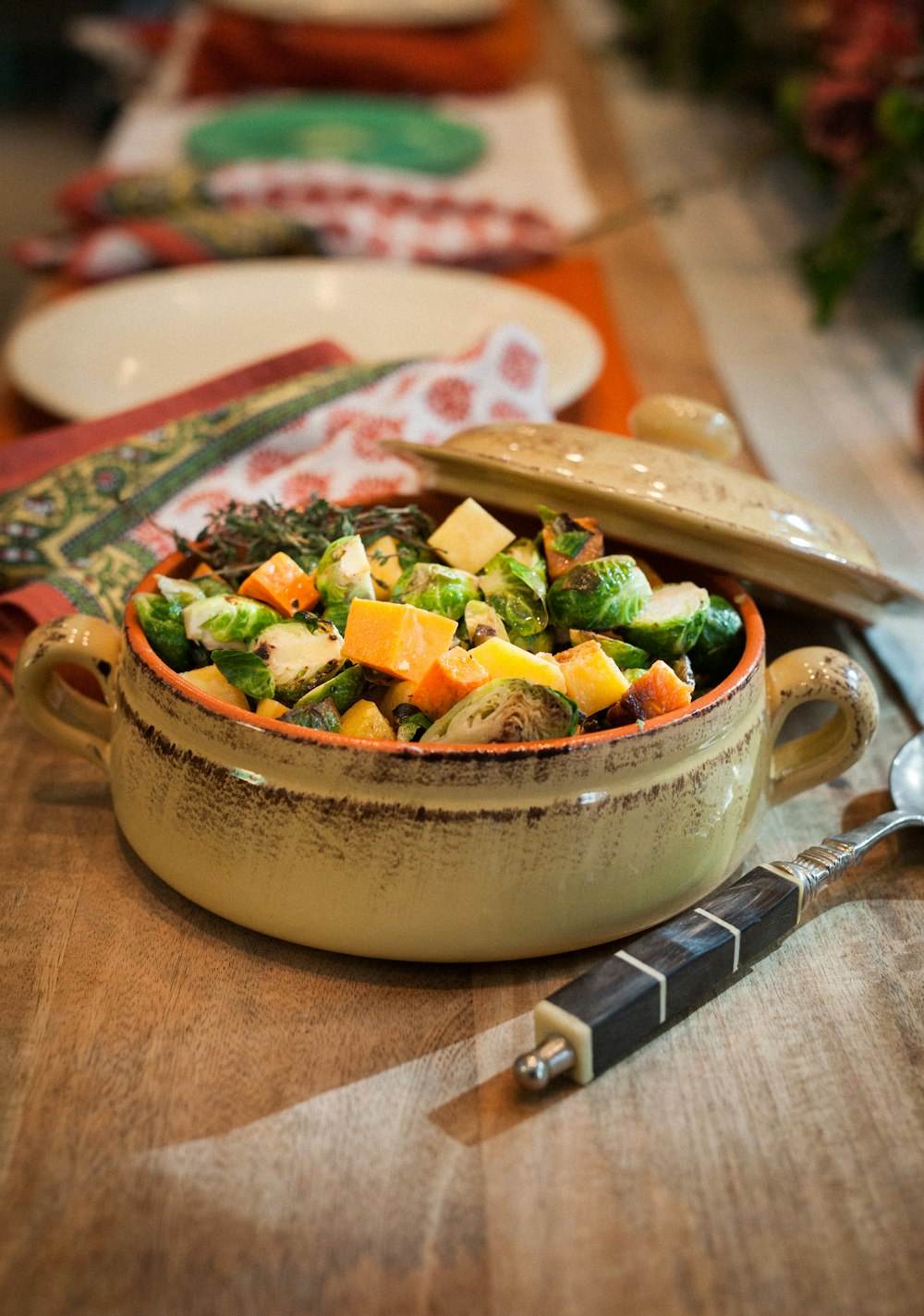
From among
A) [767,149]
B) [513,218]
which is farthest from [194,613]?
[767,149]

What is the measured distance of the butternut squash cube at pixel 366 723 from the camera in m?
0.86

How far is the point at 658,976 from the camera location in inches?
30.4

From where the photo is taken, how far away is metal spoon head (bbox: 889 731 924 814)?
3.37 feet

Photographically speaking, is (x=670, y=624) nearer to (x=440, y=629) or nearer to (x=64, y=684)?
(x=440, y=629)

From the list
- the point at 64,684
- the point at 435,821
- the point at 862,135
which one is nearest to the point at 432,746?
the point at 435,821

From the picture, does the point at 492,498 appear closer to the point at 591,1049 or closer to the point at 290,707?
the point at 290,707

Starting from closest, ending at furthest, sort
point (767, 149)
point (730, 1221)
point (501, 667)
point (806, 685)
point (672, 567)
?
point (730, 1221) < point (501, 667) < point (806, 685) < point (672, 567) < point (767, 149)

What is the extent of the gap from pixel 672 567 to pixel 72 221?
1757 millimetres

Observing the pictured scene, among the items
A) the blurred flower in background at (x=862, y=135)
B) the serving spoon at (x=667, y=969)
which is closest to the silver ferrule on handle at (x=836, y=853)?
the serving spoon at (x=667, y=969)

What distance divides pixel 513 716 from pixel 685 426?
46 cm

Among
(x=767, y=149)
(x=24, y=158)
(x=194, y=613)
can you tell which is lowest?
(x=24, y=158)

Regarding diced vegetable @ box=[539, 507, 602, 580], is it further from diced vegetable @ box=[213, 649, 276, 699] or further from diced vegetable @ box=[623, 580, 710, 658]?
diced vegetable @ box=[213, 649, 276, 699]

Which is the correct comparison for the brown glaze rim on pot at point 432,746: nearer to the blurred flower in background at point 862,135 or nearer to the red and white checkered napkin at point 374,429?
the red and white checkered napkin at point 374,429

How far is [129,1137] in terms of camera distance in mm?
755
